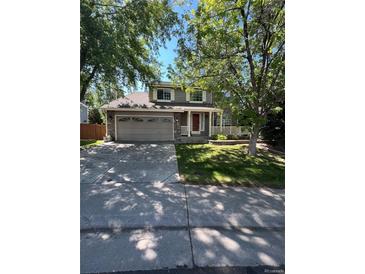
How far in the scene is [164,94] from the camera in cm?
1627

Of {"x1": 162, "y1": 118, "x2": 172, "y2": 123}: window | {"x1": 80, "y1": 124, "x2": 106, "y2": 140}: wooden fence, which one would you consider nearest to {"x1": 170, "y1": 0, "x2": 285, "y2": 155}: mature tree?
{"x1": 162, "y1": 118, "x2": 172, "y2": 123}: window

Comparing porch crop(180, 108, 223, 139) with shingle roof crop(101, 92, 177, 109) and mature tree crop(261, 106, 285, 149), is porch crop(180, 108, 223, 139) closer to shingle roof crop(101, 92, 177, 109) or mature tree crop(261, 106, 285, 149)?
shingle roof crop(101, 92, 177, 109)

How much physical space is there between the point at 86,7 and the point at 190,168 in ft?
24.4

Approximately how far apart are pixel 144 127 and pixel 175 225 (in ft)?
38.0

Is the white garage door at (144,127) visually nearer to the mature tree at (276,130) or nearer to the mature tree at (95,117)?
the mature tree at (276,130)

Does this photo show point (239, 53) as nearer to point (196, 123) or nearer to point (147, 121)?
point (147, 121)

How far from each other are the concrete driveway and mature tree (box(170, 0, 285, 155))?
4930 mm

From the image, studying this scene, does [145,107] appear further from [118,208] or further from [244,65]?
[118,208]

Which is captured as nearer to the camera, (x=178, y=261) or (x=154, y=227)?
(x=178, y=261)

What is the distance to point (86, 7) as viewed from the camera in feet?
24.2

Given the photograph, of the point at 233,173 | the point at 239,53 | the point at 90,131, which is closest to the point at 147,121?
the point at 90,131

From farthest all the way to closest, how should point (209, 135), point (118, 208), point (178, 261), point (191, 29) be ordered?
point (209, 135) < point (191, 29) < point (118, 208) < point (178, 261)

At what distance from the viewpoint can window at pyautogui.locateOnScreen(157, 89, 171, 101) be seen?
1616cm
